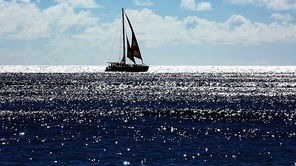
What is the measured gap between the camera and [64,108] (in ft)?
288

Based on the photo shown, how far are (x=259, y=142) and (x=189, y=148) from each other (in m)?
7.86

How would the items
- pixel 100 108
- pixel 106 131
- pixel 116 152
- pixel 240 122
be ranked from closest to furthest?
pixel 116 152
pixel 106 131
pixel 240 122
pixel 100 108

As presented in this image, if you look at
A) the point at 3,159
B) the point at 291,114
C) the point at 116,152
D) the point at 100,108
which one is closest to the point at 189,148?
the point at 116,152

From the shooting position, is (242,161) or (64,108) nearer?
(242,161)

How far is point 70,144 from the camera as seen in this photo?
50062mm

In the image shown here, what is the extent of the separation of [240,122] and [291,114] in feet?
44.2

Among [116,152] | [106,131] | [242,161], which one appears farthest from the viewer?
[106,131]

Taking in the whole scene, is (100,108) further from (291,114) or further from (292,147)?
(292,147)

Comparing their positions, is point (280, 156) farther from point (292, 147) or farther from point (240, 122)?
point (240, 122)

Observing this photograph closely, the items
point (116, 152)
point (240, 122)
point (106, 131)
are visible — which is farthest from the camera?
point (240, 122)

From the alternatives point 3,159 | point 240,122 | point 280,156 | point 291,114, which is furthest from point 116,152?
point 291,114

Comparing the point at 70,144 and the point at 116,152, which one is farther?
the point at 70,144

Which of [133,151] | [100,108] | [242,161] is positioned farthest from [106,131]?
[100,108]

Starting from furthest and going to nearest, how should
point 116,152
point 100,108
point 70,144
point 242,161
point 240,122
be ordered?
point 100,108, point 240,122, point 70,144, point 116,152, point 242,161
